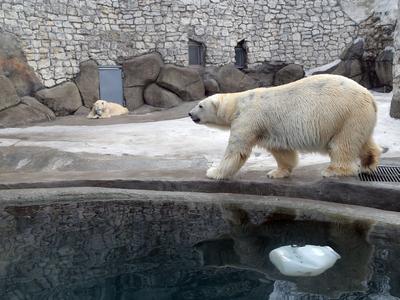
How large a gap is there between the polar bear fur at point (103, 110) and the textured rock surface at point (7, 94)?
1819 millimetres

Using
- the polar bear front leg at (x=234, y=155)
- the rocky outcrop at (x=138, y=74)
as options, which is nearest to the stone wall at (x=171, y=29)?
the rocky outcrop at (x=138, y=74)

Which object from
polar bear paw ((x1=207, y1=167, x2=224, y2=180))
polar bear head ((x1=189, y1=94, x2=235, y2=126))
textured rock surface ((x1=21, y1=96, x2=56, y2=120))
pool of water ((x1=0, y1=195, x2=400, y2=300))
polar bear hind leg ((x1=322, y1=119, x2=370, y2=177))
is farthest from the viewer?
textured rock surface ((x1=21, y1=96, x2=56, y2=120))

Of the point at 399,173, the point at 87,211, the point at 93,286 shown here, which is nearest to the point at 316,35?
the point at 399,173

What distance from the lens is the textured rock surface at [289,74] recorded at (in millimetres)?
14359

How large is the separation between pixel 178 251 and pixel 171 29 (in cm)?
1104

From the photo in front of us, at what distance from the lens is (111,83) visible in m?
12.6

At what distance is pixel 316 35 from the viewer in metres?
14.8

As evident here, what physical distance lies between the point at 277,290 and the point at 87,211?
6.62 feet

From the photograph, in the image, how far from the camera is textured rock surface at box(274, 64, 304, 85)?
14.4 metres

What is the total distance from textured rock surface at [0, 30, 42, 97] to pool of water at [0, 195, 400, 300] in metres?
7.64

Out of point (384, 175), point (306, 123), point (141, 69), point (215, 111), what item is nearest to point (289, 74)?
point (141, 69)

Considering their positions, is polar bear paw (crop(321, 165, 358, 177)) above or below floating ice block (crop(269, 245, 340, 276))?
above

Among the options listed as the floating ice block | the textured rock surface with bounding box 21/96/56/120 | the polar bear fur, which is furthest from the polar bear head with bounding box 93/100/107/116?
the floating ice block

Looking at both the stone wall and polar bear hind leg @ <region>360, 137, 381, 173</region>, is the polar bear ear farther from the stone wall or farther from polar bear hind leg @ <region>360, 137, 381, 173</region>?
the stone wall
